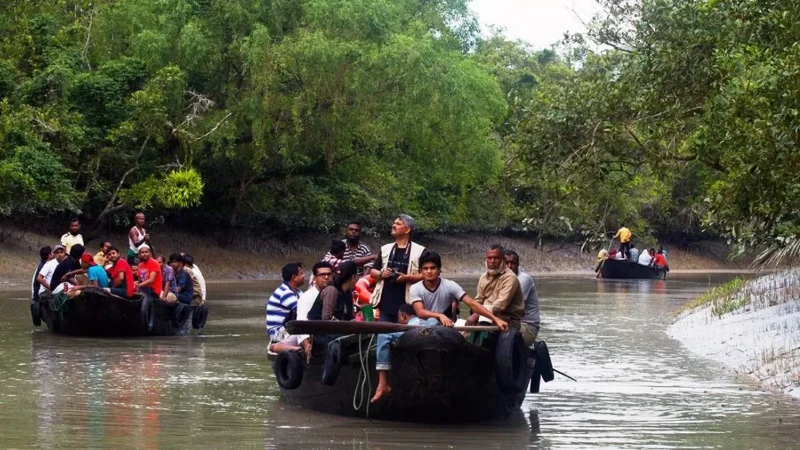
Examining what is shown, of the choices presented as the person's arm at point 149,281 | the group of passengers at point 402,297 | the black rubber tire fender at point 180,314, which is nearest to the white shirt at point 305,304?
the group of passengers at point 402,297

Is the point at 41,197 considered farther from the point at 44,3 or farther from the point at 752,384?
the point at 752,384

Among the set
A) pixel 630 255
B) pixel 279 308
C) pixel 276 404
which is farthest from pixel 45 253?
pixel 630 255

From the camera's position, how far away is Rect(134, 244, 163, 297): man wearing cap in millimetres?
20578

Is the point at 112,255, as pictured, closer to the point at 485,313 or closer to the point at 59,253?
A: the point at 59,253

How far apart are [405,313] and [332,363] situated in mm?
803

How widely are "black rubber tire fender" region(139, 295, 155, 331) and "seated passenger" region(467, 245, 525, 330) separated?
29.2 ft

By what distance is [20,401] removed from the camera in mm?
13227

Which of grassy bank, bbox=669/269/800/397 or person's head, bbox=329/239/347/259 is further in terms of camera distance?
grassy bank, bbox=669/269/800/397

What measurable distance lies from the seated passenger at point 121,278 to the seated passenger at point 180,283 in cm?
74

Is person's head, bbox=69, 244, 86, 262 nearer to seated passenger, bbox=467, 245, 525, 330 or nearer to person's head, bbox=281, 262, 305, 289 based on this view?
person's head, bbox=281, 262, 305, 289

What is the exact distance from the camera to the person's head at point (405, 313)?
1234cm

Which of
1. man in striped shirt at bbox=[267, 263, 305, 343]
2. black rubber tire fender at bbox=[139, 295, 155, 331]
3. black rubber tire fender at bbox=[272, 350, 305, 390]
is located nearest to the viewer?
black rubber tire fender at bbox=[272, 350, 305, 390]

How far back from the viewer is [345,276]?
1302 centimetres

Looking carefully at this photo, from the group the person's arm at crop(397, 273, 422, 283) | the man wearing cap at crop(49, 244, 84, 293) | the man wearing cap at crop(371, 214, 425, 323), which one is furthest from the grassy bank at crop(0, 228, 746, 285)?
the person's arm at crop(397, 273, 422, 283)
